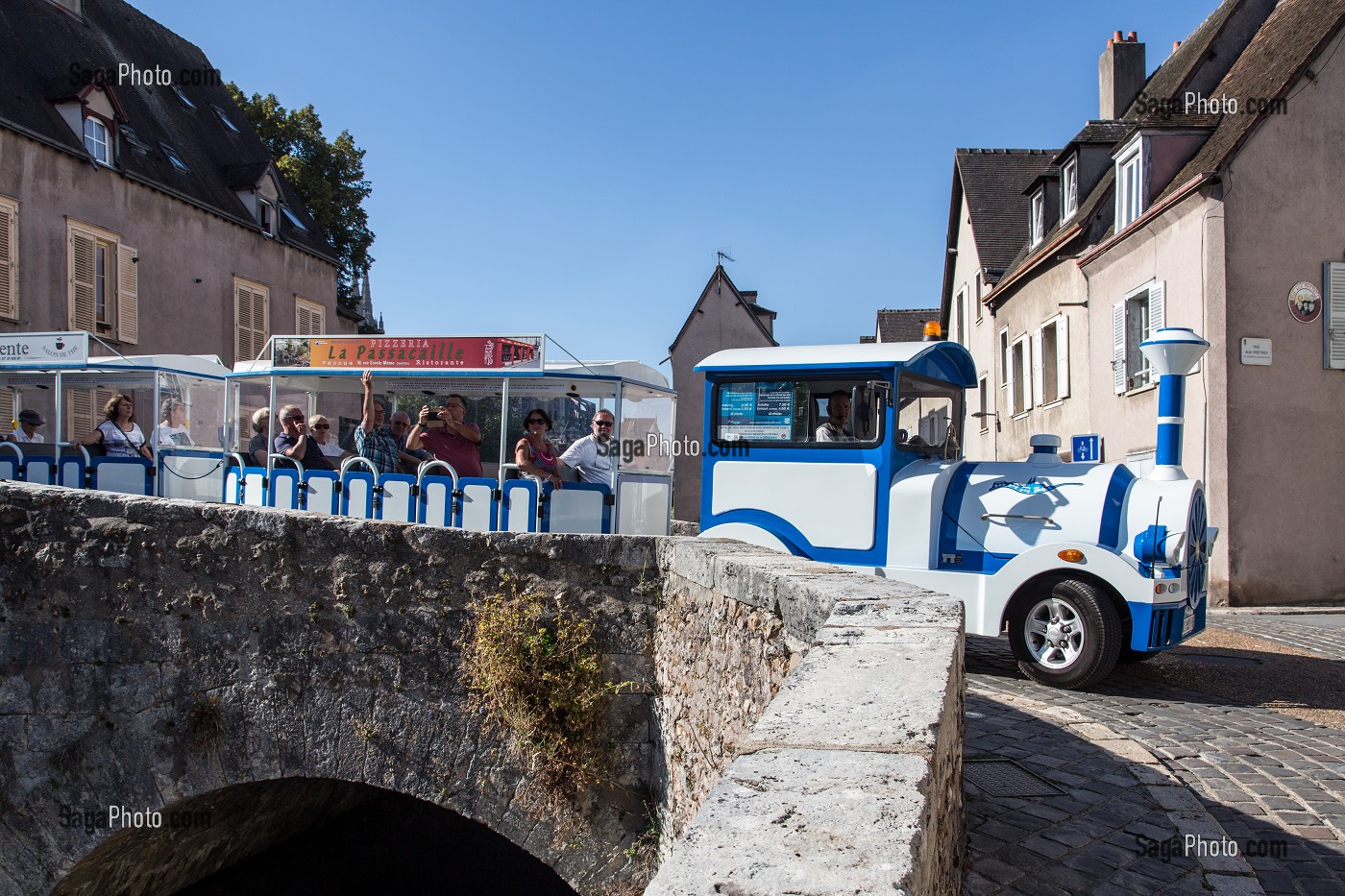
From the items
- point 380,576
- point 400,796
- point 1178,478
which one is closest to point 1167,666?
point 1178,478

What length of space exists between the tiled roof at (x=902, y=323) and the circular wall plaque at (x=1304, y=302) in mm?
19822

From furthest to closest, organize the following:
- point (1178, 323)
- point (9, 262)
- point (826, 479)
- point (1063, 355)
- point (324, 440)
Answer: point (1063, 355)
point (9, 262)
point (1178, 323)
point (324, 440)
point (826, 479)

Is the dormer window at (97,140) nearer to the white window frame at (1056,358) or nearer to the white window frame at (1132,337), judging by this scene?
the white window frame at (1056,358)

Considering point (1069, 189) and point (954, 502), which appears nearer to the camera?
point (954, 502)

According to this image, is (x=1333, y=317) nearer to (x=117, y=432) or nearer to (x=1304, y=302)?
(x=1304, y=302)

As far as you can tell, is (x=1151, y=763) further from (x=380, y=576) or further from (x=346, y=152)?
(x=346, y=152)

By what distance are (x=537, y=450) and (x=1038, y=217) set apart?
47.6 feet

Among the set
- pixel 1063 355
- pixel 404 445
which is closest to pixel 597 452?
pixel 404 445

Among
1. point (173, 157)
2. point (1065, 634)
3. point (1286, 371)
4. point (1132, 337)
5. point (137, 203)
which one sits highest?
point (173, 157)

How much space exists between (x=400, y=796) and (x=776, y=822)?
427 inches

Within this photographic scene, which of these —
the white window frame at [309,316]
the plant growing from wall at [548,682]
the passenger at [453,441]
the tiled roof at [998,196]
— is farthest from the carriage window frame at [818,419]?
the white window frame at [309,316]

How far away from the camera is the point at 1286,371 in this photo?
12758 mm

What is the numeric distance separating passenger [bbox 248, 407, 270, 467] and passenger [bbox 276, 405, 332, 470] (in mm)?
505

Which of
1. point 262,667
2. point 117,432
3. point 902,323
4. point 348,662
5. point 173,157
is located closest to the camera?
point 348,662
